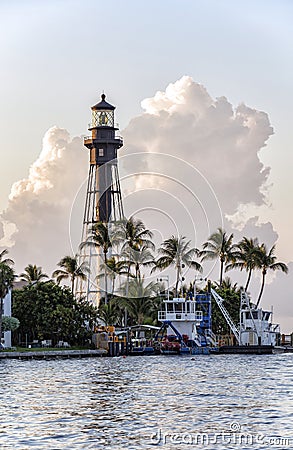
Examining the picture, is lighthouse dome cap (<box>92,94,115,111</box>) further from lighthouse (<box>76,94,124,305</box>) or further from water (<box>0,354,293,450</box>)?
water (<box>0,354,293,450</box>)

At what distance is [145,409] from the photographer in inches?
1938

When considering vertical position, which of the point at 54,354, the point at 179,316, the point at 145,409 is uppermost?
the point at 179,316

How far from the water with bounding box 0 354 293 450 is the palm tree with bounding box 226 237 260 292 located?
220 feet

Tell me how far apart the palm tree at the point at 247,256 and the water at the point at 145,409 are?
6691cm

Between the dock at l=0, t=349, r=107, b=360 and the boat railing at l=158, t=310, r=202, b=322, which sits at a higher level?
the boat railing at l=158, t=310, r=202, b=322

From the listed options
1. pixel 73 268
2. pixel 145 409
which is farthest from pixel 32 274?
pixel 145 409

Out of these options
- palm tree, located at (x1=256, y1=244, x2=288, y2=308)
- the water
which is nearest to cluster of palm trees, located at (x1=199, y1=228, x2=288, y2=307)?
palm tree, located at (x1=256, y1=244, x2=288, y2=308)

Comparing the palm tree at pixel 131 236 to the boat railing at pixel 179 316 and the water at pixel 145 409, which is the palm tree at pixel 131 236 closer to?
the boat railing at pixel 179 316

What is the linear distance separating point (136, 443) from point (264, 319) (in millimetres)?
99090

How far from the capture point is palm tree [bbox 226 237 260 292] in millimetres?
148500

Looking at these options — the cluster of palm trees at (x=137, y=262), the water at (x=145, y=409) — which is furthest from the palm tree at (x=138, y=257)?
the water at (x=145, y=409)

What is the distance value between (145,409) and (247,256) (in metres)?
101

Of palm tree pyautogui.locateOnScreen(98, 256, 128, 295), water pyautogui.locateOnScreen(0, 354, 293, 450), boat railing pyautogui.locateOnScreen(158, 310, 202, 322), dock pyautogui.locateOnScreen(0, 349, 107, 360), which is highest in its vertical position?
palm tree pyautogui.locateOnScreen(98, 256, 128, 295)

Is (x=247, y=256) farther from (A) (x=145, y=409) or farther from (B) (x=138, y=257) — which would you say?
(A) (x=145, y=409)
